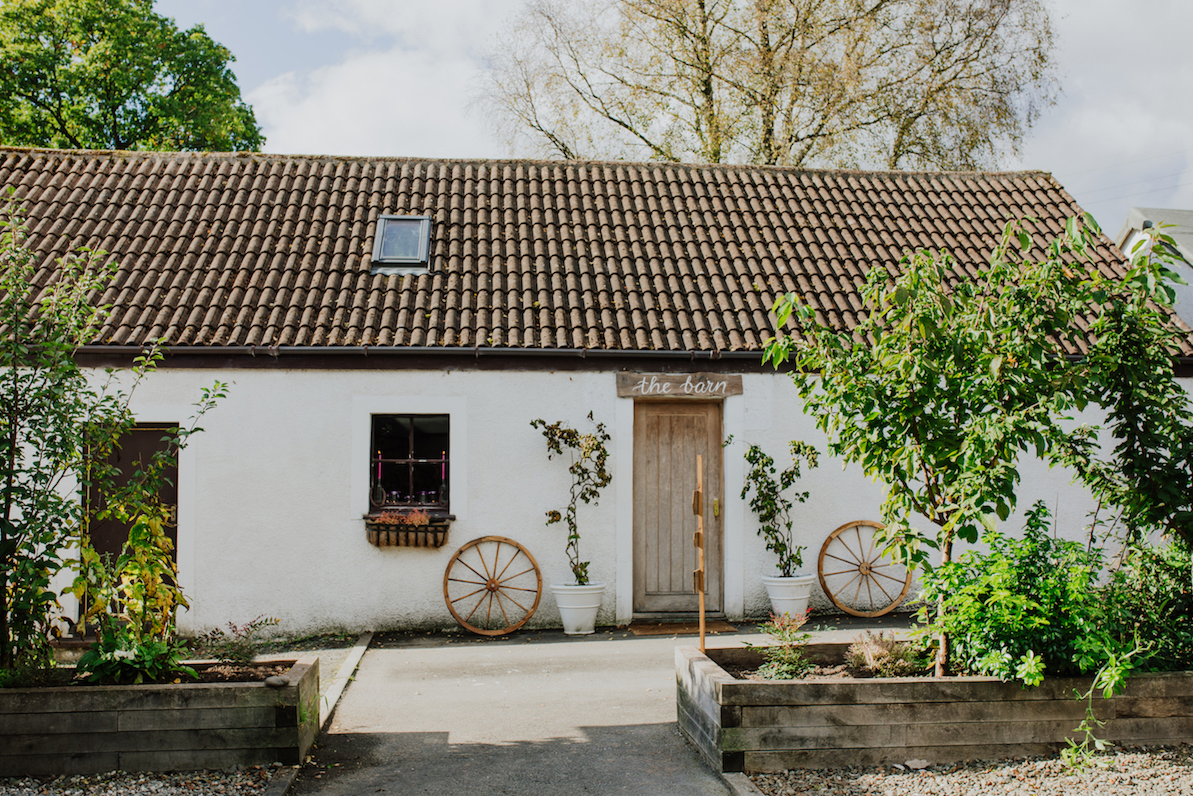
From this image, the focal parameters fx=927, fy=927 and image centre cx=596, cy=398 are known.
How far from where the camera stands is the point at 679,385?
8.94 m

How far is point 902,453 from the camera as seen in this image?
4984mm

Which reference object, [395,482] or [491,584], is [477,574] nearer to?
[491,584]

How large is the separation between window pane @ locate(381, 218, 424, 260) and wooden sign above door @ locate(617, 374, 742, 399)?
267 cm

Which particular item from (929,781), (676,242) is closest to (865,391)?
(929,781)

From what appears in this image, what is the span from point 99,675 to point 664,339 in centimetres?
560

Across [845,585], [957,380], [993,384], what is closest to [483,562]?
[845,585]

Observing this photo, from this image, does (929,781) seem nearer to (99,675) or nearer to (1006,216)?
(99,675)

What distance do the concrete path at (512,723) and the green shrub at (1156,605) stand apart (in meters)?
2.46

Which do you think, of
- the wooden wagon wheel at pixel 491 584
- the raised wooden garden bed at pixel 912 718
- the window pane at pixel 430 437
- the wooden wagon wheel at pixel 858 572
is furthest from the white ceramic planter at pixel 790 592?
the raised wooden garden bed at pixel 912 718

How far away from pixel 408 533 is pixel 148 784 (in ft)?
13.4

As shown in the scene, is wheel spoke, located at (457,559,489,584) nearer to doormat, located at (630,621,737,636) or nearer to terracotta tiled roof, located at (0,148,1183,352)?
doormat, located at (630,621,737,636)

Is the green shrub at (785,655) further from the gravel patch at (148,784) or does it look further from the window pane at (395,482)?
the window pane at (395,482)

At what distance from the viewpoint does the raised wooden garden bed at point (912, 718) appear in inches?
186

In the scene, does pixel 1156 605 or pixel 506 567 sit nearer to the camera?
pixel 1156 605
